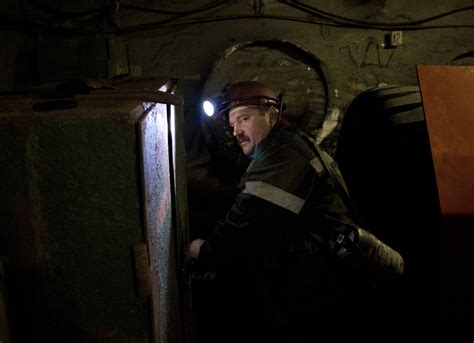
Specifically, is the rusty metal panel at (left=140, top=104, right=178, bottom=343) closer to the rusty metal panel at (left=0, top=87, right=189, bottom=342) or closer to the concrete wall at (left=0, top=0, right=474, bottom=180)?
the rusty metal panel at (left=0, top=87, right=189, bottom=342)

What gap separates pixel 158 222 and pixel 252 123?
1.63 metres

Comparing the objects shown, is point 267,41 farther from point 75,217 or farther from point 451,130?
point 75,217

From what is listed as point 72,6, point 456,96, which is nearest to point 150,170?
point 456,96

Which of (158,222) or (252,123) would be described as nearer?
(158,222)

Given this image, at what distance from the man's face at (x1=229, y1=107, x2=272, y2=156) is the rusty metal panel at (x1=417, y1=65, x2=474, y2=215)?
117cm

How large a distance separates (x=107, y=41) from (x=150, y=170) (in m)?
3.22

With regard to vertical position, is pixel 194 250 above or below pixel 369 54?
below

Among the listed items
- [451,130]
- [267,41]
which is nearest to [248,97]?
[451,130]

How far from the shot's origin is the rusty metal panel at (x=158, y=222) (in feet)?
3.34

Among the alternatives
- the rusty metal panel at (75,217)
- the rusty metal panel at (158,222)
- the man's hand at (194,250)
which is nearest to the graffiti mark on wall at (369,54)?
the man's hand at (194,250)

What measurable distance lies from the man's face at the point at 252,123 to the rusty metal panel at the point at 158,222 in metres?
1.19

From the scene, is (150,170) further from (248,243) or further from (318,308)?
(318,308)

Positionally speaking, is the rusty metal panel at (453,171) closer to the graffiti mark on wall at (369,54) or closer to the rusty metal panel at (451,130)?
the rusty metal panel at (451,130)

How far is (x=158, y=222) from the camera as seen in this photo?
48.6 inches
